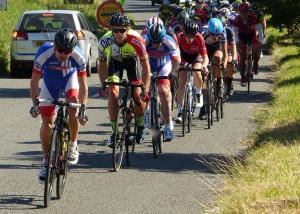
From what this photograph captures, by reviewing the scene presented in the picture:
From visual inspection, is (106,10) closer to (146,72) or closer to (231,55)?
(231,55)

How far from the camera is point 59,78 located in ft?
34.7

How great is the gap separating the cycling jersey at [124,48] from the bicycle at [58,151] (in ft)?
7.79

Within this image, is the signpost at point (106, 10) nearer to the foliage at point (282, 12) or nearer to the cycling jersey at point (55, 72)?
the foliage at point (282, 12)

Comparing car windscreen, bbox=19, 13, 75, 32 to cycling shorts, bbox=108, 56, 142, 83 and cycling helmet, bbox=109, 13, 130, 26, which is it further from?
cycling helmet, bbox=109, 13, 130, 26

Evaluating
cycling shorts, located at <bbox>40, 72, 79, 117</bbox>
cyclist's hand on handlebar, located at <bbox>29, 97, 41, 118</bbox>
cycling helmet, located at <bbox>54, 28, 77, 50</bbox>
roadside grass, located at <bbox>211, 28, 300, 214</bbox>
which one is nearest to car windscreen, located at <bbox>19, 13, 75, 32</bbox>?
roadside grass, located at <bbox>211, 28, 300, 214</bbox>

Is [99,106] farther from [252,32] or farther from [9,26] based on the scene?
[9,26]

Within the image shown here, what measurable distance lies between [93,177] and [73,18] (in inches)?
521

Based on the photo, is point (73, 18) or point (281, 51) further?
point (281, 51)

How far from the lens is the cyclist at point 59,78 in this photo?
9961 mm

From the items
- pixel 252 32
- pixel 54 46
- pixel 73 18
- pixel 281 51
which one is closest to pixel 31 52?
pixel 73 18

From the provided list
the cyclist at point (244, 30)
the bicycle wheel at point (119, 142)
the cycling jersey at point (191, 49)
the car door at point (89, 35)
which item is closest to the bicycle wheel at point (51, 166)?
the bicycle wheel at point (119, 142)

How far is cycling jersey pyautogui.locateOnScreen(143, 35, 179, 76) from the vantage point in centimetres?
1409

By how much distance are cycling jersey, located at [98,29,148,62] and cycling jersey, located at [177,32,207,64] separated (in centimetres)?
331

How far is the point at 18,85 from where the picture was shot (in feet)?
75.5
